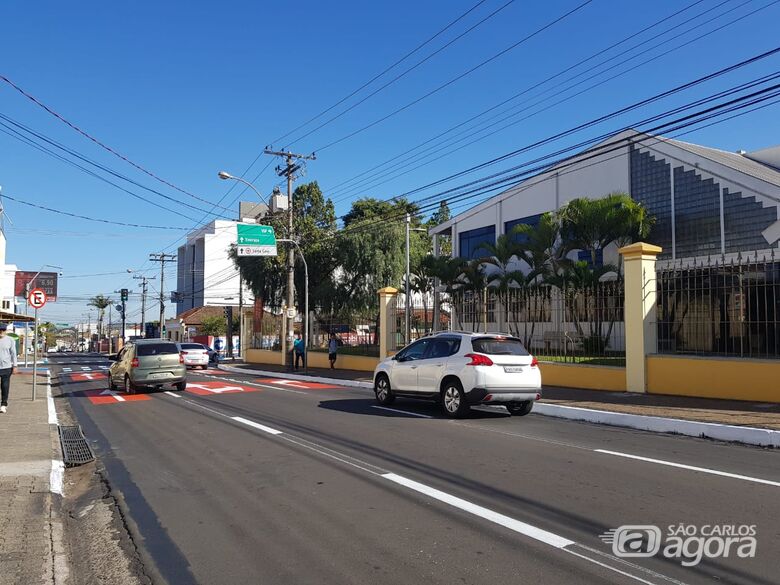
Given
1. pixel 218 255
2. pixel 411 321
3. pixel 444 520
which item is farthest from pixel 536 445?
pixel 218 255

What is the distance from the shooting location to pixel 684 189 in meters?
22.8

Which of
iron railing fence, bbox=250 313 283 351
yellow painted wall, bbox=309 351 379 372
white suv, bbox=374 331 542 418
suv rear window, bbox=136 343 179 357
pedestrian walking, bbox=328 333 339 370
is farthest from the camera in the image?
iron railing fence, bbox=250 313 283 351

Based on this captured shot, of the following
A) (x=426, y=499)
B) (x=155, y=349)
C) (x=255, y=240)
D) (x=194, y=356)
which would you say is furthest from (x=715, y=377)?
(x=194, y=356)

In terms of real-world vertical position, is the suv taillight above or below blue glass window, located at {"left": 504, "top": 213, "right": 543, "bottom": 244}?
below

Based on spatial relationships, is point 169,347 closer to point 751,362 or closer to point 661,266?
point 661,266

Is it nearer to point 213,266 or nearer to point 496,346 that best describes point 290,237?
point 496,346

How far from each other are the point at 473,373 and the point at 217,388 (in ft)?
35.6

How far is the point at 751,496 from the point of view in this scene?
610 cm

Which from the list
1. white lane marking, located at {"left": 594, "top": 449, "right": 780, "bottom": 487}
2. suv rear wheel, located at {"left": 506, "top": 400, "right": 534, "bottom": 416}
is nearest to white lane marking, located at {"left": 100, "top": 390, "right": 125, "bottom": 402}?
suv rear wheel, located at {"left": 506, "top": 400, "right": 534, "bottom": 416}

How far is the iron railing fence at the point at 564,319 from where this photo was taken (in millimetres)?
16172

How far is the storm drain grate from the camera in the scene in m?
8.66

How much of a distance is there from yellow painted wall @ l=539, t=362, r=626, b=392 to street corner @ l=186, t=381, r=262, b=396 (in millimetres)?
8467

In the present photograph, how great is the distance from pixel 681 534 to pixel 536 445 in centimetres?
402

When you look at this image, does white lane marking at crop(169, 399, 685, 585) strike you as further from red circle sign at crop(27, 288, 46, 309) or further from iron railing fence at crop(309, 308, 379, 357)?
iron railing fence at crop(309, 308, 379, 357)
